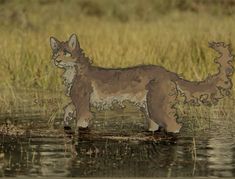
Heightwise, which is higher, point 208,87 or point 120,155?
point 208,87

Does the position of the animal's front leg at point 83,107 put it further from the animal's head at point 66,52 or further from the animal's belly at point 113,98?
the animal's head at point 66,52

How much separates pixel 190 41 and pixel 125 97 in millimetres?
6450

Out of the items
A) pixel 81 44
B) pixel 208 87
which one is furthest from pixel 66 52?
pixel 81 44

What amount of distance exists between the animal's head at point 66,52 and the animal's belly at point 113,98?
1.26 ft

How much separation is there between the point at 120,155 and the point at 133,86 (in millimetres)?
881

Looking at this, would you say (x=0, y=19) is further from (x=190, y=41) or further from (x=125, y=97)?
(x=125, y=97)

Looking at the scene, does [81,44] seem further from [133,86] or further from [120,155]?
[120,155]

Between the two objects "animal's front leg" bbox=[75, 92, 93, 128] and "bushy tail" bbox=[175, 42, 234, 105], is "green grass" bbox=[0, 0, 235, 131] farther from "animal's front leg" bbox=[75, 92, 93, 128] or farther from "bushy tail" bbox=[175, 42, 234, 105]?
"bushy tail" bbox=[175, 42, 234, 105]

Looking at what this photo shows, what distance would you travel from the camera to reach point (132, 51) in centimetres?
1323

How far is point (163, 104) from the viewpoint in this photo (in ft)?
25.8

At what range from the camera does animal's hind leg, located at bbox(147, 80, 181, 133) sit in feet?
25.7

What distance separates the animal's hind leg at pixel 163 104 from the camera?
7.84m

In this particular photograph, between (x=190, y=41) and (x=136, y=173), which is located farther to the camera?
(x=190, y=41)

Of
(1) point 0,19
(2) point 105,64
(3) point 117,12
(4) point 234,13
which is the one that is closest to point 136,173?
(2) point 105,64
